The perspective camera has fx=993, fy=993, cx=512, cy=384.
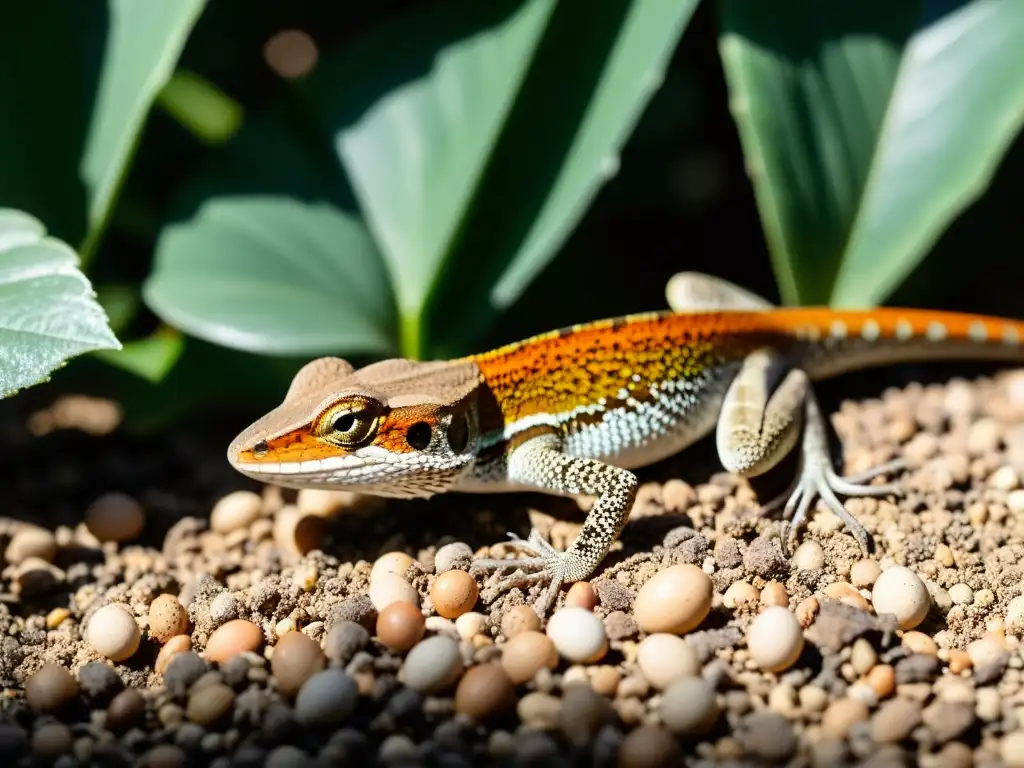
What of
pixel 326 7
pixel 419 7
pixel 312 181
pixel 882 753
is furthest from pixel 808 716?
pixel 326 7

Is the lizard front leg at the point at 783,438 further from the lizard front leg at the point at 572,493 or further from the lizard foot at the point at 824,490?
the lizard front leg at the point at 572,493

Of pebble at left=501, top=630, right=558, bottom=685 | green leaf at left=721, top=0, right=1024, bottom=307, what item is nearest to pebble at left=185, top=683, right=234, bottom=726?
pebble at left=501, top=630, right=558, bottom=685

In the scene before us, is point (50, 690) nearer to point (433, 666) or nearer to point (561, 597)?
point (433, 666)

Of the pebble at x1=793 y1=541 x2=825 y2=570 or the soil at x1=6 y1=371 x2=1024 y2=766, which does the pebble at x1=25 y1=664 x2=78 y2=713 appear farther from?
the pebble at x1=793 y1=541 x2=825 y2=570

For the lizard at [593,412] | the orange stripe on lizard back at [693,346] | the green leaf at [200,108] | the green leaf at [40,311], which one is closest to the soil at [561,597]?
the lizard at [593,412]

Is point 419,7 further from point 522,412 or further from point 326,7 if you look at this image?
point 522,412

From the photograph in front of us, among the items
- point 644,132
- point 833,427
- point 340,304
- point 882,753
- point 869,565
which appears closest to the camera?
point 882,753

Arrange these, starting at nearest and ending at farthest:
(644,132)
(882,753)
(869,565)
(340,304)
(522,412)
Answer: (882,753) → (869,565) → (522,412) → (340,304) → (644,132)
